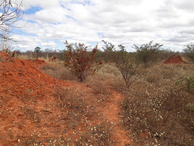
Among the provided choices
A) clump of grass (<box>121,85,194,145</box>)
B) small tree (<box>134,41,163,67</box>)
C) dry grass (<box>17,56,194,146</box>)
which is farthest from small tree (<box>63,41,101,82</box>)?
small tree (<box>134,41,163,67</box>)

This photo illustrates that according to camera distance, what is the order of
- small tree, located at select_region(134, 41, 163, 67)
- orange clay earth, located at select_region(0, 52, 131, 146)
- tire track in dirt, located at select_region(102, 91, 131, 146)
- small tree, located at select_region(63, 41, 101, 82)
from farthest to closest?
small tree, located at select_region(134, 41, 163, 67), small tree, located at select_region(63, 41, 101, 82), tire track in dirt, located at select_region(102, 91, 131, 146), orange clay earth, located at select_region(0, 52, 131, 146)

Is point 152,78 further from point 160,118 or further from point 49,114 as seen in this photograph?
point 49,114

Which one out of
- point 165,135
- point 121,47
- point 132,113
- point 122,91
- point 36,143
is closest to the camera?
point 36,143

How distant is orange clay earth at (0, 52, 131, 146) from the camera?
282cm

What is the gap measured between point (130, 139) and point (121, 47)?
3.96 m

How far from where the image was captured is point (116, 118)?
3719mm

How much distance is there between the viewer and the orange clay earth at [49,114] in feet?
9.25

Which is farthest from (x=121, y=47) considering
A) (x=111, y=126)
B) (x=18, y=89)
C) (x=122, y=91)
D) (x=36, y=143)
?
(x=36, y=143)

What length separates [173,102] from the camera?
4.30 m

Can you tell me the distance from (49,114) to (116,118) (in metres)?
1.76

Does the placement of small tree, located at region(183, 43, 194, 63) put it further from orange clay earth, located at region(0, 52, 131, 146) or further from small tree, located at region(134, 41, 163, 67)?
orange clay earth, located at region(0, 52, 131, 146)

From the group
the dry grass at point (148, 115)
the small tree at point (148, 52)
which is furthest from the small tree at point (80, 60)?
the small tree at point (148, 52)

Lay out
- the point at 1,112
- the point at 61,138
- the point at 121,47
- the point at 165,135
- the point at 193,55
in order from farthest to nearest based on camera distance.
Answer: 1. the point at 193,55
2. the point at 121,47
3. the point at 1,112
4. the point at 165,135
5. the point at 61,138

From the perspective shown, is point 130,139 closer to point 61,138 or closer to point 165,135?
point 165,135
